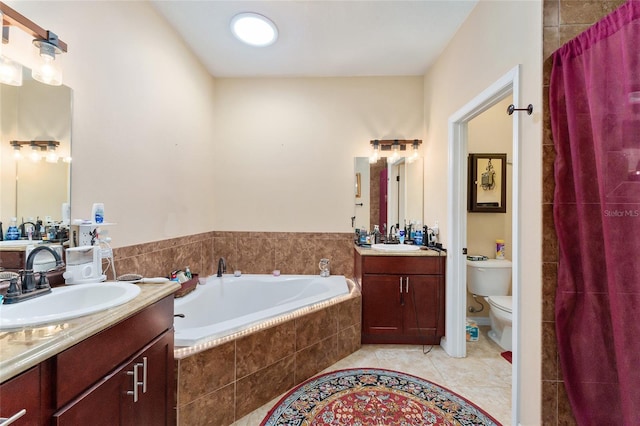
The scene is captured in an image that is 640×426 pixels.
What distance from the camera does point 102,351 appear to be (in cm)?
88

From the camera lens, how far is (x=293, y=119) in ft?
9.50

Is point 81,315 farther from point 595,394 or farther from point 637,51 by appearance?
point 637,51

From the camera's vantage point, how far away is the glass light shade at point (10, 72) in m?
1.06

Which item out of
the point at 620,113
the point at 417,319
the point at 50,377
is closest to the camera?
the point at 50,377

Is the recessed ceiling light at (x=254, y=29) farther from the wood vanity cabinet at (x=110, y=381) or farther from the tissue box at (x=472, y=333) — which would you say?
the tissue box at (x=472, y=333)

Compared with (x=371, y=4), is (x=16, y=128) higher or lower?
lower

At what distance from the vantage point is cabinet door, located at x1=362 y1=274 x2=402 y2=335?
2377mm

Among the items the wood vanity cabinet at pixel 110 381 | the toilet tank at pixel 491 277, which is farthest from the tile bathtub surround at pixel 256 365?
the toilet tank at pixel 491 277

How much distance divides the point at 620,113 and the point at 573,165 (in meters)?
0.24

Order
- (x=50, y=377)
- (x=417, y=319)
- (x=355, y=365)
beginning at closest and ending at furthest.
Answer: (x=50, y=377), (x=355, y=365), (x=417, y=319)

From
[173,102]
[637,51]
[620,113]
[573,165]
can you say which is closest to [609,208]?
[573,165]

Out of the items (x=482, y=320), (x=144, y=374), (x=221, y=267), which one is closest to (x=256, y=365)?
(x=144, y=374)

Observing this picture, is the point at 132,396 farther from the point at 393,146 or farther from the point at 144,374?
the point at 393,146

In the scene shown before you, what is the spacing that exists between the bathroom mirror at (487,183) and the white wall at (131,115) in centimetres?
291
